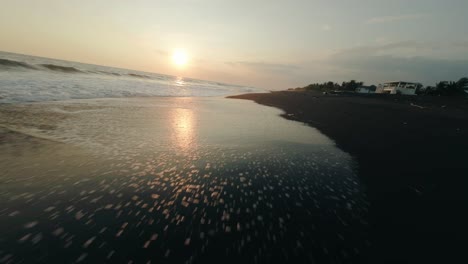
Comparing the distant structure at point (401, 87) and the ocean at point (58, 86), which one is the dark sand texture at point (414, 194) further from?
the distant structure at point (401, 87)

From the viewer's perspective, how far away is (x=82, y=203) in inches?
170

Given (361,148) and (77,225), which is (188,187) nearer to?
(77,225)

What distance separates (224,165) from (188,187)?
1.76 metres

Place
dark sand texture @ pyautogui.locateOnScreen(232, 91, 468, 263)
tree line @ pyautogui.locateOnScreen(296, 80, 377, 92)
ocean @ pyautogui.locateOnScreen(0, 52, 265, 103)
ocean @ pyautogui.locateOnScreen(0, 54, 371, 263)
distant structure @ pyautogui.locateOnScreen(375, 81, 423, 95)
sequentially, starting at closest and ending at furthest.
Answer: ocean @ pyautogui.locateOnScreen(0, 54, 371, 263)
dark sand texture @ pyautogui.locateOnScreen(232, 91, 468, 263)
ocean @ pyautogui.locateOnScreen(0, 52, 265, 103)
distant structure @ pyautogui.locateOnScreen(375, 81, 423, 95)
tree line @ pyautogui.locateOnScreen(296, 80, 377, 92)

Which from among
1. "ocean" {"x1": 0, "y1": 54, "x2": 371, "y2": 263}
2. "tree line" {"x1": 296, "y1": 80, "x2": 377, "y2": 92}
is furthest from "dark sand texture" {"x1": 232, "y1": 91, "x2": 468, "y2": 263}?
"tree line" {"x1": 296, "y1": 80, "x2": 377, "y2": 92}

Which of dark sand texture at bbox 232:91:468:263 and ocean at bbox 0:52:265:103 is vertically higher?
ocean at bbox 0:52:265:103

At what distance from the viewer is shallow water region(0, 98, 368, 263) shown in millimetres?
3426

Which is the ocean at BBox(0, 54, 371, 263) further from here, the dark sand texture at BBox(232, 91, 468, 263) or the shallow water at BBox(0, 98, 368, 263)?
the dark sand texture at BBox(232, 91, 468, 263)

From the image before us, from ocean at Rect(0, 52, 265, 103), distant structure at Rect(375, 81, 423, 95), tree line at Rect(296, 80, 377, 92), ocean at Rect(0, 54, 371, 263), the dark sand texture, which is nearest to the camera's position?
ocean at Rect(0, 54, 371, 263)

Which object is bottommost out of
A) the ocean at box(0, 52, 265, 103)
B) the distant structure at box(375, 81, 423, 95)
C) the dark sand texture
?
the dark sand texture

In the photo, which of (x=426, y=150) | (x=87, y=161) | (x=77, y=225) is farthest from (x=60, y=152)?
(x=426, y=150)

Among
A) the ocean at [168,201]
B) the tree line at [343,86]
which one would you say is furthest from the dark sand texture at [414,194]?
the tree line at [343,86]

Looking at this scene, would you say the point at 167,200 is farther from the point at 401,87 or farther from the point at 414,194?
the point at 401,87

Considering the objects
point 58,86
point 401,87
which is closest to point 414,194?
point 58,86
